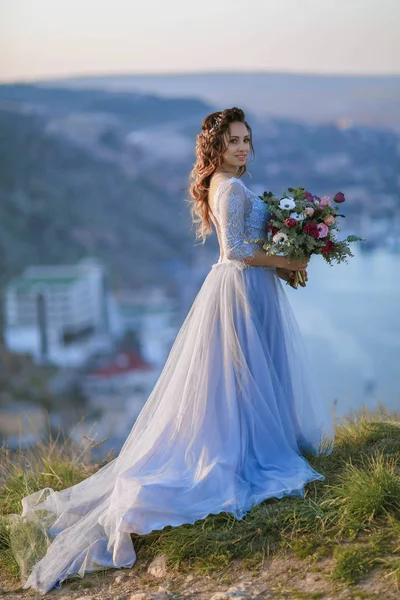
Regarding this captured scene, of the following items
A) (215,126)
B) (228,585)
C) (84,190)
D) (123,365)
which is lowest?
(123,365)

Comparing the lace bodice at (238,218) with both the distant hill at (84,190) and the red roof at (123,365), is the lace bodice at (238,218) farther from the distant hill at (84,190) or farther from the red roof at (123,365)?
the red roof at (123,365)

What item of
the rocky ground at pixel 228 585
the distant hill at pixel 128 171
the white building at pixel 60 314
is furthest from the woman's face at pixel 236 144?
the white building at pixel 60 314

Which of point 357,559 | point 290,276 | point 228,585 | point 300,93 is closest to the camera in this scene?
point 357,559

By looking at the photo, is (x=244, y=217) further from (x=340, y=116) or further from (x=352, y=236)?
(x=340, y=116)

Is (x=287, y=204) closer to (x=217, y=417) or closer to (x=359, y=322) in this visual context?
(x=217, y=417)

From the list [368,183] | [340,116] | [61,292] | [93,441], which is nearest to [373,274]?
[368,183]

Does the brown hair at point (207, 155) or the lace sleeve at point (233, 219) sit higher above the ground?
the brown hair at point (207, 155)

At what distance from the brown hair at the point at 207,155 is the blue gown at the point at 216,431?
0.18 meters

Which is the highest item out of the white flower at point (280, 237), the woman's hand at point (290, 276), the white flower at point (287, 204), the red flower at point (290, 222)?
the white flower at point (287, 204)

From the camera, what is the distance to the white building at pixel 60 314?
53.3 m

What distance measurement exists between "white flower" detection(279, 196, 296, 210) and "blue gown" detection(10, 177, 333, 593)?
0.60 ft

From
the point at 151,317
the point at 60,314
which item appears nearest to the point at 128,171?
the point at 151,317

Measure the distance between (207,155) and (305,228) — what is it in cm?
74

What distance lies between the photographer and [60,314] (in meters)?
54.3
